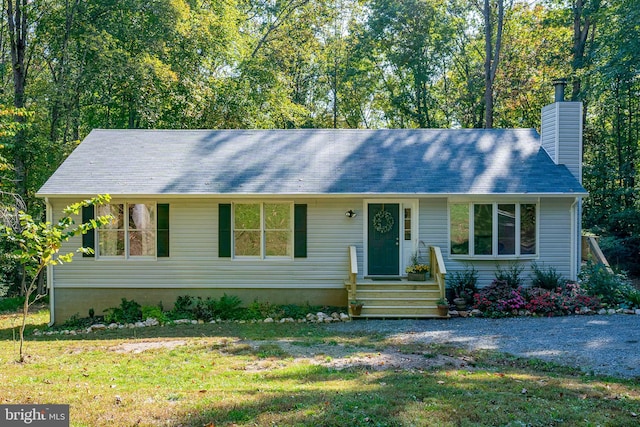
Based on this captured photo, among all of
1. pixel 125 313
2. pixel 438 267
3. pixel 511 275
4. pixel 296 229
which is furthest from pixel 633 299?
pixel 125 313

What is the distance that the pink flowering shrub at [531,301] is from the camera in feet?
37.0

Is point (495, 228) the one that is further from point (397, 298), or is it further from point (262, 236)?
point (262, 236)

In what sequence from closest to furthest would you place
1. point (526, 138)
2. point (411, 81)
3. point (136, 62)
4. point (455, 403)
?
point (455, 403)
point (526, 138)
point (136, 62)
point (411, 81)

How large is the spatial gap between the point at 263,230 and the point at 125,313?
11.7ft

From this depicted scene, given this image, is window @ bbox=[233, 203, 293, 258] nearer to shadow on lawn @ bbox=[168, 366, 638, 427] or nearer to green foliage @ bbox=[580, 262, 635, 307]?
shadow on lawn @ bbox=[168, 366, 638, 427]

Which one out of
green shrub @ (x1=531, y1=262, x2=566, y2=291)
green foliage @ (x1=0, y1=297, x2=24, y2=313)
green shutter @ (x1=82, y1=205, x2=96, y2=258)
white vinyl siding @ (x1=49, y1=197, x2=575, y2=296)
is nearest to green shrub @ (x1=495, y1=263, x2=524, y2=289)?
white vinyl siding @ (x1=49, y1=197, x2=575, y2=296)

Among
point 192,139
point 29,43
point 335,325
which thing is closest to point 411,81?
point 192,139

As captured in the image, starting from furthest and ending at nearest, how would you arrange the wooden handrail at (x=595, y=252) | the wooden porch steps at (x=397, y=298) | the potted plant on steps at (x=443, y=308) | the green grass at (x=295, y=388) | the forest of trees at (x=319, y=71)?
the forest of trees at (x=319, y=71) < the wooden handrail at (x=595, y=252) < the wooden porch steps at (x=397, y=298) < the potted plant on steps at (x=443, y=308) < the green grass at (x=295, y=388)

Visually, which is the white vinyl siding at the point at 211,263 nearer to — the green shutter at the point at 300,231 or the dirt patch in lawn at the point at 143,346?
the green shutter at the point at 300,231

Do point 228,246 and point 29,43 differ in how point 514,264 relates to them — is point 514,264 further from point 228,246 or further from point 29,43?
point 29,43

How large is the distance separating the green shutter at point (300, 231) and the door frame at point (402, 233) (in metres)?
1.38

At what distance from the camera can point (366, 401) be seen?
508 centimetres

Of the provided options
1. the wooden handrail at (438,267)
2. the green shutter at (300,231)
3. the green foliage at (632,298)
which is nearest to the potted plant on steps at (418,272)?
the wooden handrail at (438,267)

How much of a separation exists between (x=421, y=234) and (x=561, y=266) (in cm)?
335
